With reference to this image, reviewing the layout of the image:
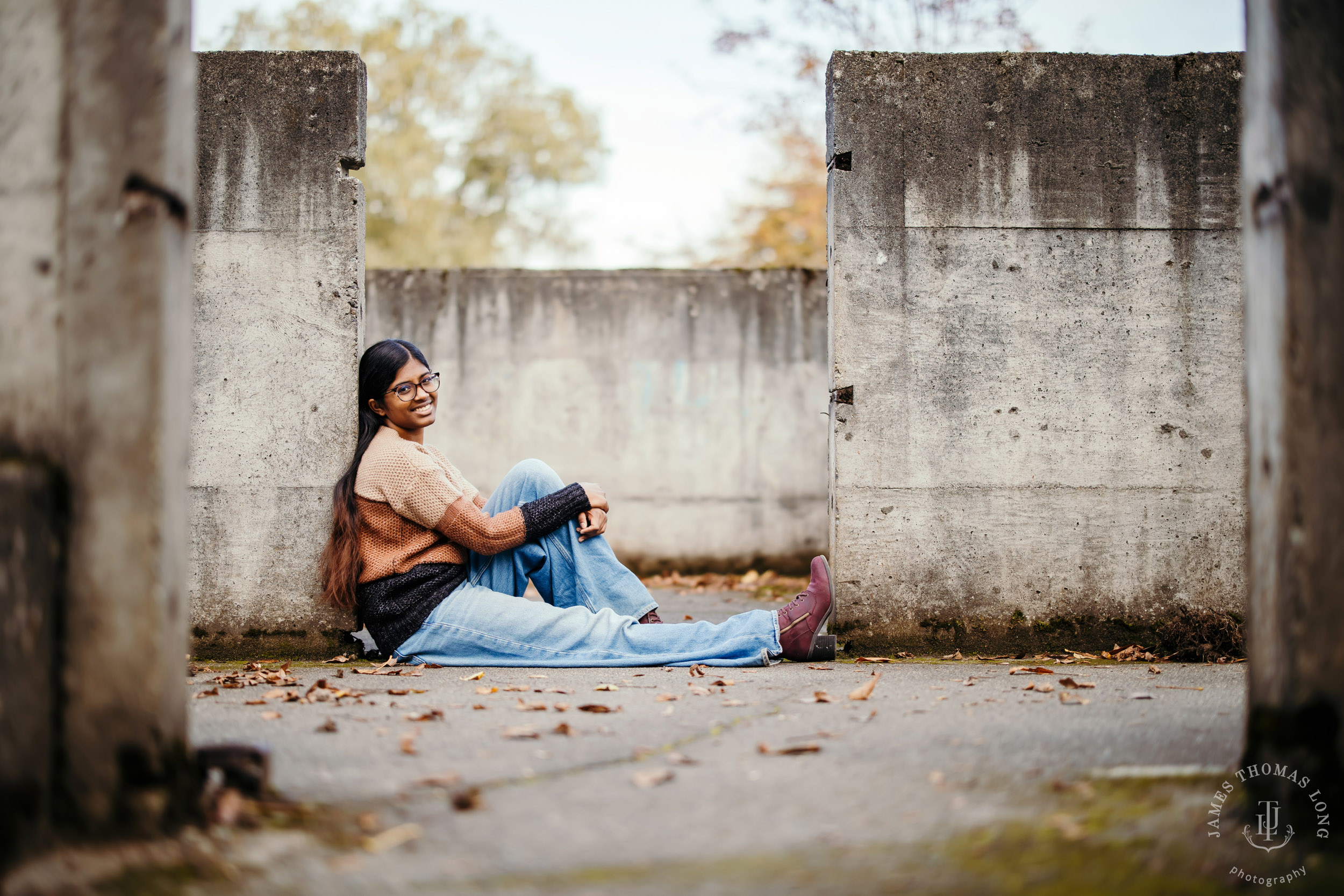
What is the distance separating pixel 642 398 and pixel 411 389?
4.67 m

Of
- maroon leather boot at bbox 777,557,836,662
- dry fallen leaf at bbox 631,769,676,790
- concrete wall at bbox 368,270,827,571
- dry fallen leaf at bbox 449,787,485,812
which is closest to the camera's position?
dry fallen leaf at bbox 449,787,485,812

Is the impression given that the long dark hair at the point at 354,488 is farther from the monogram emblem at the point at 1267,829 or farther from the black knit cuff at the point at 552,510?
the monogram emblem at the point at 1267,829

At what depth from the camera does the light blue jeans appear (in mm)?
4031

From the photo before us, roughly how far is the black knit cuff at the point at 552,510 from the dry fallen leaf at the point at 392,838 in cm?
208

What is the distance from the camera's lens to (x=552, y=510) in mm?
4113

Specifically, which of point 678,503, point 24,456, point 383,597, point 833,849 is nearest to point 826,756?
point 833,849

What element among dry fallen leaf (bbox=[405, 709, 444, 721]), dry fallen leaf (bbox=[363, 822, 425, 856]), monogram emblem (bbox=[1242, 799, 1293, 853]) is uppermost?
monogram emblem (bbox=[1242, 799, 1293, 853])

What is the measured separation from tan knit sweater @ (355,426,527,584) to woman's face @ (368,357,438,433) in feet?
0.24

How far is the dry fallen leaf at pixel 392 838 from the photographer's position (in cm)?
192

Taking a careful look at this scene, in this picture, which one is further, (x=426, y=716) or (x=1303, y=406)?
(x=426, y=716)

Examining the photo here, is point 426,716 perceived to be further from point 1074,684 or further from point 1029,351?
point 1029,351

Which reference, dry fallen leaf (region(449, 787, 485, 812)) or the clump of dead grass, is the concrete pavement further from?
the clump of dead grass

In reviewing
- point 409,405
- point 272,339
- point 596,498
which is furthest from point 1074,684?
point 272,339

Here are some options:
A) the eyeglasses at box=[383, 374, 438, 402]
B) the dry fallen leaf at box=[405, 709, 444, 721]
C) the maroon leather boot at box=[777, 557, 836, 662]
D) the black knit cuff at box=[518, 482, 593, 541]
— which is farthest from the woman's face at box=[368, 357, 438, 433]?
the maroon leather boot at box=[777, 557, 836, 662]
